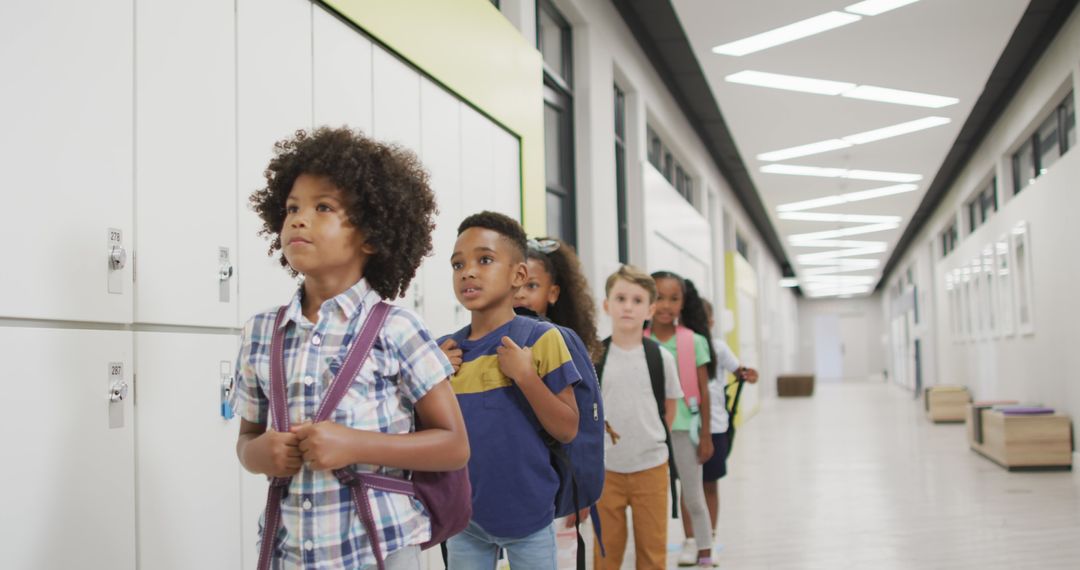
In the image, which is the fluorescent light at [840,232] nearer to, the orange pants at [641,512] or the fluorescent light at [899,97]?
the fluorescent light at [899,97]

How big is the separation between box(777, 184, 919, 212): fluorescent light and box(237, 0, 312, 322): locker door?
14249 mm

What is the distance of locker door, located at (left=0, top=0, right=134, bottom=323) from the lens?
190 cm

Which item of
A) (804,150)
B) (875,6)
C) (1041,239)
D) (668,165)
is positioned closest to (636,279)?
(875,6)

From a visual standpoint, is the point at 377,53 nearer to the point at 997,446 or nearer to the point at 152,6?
the point at 152,6

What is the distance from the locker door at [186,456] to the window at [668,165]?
903 centimetres

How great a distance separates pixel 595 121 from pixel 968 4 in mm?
3422

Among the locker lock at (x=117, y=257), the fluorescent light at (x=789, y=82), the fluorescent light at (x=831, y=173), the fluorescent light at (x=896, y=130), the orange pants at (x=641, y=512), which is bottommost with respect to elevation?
the orange pants at (x=641, y=512)

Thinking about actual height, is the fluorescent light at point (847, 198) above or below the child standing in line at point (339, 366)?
above

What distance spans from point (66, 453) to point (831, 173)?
13.7 meters

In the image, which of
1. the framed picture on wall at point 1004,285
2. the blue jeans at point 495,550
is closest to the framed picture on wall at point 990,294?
the framed picture on wall at point 1004,285

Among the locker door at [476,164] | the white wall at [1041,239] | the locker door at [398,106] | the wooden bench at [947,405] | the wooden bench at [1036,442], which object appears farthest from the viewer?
the wooden bench at [947,405]

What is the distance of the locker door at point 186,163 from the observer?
7.52 feet

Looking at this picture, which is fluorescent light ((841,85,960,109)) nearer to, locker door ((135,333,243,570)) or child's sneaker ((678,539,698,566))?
child's sneaker ((678,539,698,566))

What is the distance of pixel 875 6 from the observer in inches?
303
